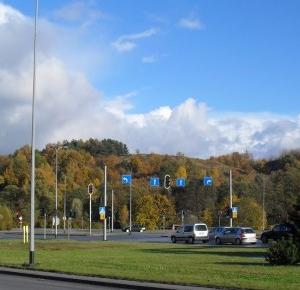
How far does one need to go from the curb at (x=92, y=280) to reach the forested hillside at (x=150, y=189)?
92182mm

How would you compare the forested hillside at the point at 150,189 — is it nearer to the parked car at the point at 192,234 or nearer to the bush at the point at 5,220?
the bush at the point at 5,220

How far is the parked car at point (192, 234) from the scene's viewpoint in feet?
189

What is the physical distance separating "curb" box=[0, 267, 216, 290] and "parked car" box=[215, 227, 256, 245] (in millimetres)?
30903

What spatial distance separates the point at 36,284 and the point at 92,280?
1.75 meters

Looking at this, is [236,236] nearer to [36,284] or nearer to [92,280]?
[92,280]

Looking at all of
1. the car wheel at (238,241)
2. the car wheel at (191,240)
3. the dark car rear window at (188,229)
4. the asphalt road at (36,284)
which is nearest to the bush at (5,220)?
the dark car rear window at (188,229)

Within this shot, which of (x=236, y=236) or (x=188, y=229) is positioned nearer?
(x=236, y=236)

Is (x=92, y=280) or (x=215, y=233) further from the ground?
(x=215, y=233)

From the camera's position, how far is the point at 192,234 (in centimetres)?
5762

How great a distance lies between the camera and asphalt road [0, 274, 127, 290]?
18.4m

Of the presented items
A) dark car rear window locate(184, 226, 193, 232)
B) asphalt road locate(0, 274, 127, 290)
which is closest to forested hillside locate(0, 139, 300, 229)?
dark car rear window locate(184, 226, 193, 232)

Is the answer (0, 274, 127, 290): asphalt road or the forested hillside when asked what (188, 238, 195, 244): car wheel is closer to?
(0, 274, 127, 290): asphalt road

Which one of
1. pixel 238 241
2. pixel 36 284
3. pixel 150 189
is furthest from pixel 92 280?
pixel 150 189

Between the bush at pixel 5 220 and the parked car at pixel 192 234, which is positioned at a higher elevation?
the bush at pixel 5 220
